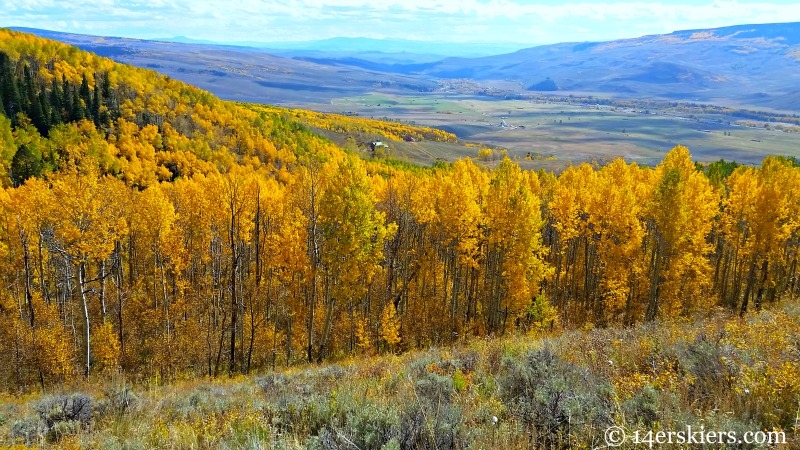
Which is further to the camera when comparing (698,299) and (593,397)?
(698,299)

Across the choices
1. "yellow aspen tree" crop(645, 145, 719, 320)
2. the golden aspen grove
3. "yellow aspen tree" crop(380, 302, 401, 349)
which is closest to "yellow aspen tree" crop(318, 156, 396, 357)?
the golden aspen grove

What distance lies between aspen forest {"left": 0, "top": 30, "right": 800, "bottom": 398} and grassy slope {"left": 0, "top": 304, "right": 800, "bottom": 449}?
11.2 metres

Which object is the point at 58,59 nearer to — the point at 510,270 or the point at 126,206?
the point at 126,206

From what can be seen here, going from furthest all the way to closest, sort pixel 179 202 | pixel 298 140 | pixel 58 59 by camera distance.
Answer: pixel 298 140 → pixel 58 59 → pixel 179 202

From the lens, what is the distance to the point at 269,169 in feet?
291

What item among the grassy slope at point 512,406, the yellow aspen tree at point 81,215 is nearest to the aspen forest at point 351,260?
the yellow aspen tree at point 81,215

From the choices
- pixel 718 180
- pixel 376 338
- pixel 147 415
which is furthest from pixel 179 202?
pixel 718 180

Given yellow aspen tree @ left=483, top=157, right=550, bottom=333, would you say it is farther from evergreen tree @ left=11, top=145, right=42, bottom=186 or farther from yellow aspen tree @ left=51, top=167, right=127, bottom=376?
evergreen tree @ left=11, top=145, right=42, bottom=186

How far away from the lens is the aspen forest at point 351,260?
2450cm

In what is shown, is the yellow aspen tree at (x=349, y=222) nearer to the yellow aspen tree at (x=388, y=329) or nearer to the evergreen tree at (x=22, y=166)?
the yellow aspen tree at (x=388, y=329)

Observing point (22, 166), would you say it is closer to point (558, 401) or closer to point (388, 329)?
point (388, 329)

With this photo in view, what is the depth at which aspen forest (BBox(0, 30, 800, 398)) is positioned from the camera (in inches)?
965

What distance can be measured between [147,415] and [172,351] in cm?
2249

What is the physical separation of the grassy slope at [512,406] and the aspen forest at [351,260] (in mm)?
11219
